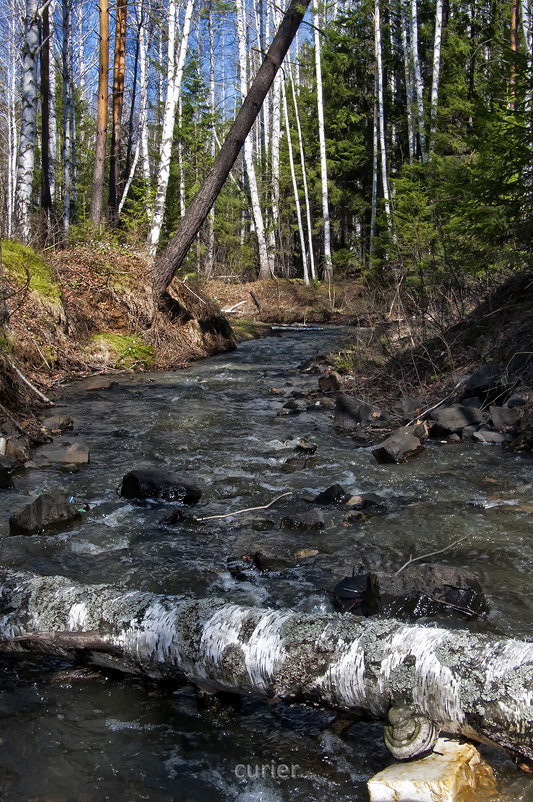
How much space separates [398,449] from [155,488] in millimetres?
2522

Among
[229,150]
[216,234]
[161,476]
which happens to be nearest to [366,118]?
[216,234]

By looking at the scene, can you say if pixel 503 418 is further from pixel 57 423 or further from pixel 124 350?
pixel 124 350

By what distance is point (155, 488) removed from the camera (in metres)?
5.12

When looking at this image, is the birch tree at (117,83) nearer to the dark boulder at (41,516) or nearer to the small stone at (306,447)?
the small stone at (306,447)

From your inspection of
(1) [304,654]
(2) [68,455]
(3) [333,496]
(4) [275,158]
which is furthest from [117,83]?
(1) [304,654]

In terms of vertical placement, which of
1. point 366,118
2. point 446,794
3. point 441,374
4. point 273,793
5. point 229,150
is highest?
point 366,118

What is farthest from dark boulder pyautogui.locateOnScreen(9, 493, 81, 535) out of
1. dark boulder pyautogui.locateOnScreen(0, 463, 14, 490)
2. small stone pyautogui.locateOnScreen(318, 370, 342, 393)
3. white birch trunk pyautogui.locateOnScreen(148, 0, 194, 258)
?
white birch trunk pyautogui.locateOnScreen(148, 0, 194, 258)

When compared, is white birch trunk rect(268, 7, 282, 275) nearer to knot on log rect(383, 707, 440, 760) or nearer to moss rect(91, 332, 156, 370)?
moss rect(91, 332, 156, 370)

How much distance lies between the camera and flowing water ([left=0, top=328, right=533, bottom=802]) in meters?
2.15

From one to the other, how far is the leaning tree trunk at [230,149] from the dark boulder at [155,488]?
812 centimetres

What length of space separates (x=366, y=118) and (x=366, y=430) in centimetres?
2734

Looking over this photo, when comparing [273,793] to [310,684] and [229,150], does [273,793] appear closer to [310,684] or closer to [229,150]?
[310,684]

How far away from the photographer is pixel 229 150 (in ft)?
39.4

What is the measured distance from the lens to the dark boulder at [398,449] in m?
6.16
